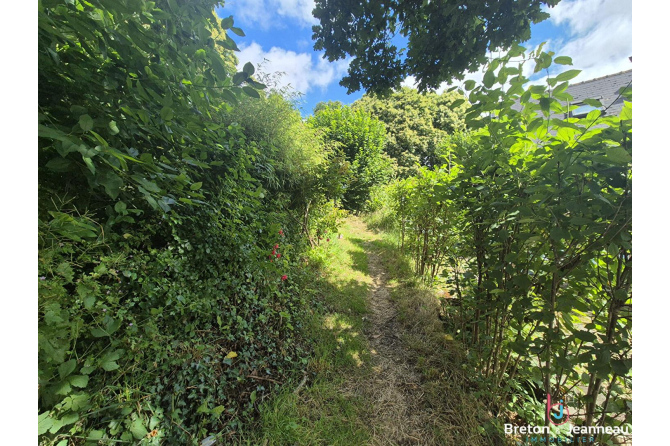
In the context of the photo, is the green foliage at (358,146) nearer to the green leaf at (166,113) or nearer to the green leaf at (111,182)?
the green leaf at (166,113)

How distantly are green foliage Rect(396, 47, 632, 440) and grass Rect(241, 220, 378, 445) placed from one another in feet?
3.35

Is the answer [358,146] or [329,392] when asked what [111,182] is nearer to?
[329,392]

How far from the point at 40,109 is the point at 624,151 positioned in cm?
212

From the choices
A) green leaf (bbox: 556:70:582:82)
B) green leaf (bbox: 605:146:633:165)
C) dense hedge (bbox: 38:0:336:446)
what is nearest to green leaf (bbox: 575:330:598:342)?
green leaf (bbox: 605:146:633:165)

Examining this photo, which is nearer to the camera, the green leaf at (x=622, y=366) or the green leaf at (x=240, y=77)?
the green leaf at (x=622, y=366)

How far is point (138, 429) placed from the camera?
3.52 ft

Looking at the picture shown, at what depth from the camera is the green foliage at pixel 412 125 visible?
13.3m

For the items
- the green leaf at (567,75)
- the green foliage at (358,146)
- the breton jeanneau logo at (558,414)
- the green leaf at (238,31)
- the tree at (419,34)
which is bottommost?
the breton jeanneau logo at (558,414)

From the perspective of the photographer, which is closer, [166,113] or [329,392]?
[166,113]

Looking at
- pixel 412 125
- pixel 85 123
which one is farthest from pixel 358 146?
pixel 85 123

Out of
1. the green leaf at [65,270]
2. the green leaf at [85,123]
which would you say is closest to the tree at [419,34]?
the green leaf at [85,123]

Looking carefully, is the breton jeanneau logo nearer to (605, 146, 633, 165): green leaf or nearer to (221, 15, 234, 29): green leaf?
(605, 146, 633, 165): green leaf

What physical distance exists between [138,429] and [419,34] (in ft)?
12.3
